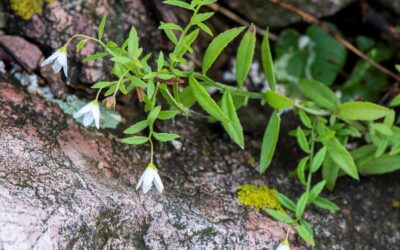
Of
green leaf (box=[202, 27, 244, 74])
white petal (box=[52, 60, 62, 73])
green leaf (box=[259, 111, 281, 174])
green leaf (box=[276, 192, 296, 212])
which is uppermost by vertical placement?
green leaf (box=[202, 27, 244, 74])

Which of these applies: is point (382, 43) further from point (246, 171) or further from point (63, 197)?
point (63, 197)

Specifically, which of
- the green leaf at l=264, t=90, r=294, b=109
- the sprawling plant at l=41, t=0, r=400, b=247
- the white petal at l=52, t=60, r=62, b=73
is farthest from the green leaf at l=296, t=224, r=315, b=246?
the white petal at l=52, t=60, r=62, b=73

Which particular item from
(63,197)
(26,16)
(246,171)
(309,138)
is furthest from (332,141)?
(26,16)

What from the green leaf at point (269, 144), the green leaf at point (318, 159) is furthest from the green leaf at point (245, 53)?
the green leaf at point (318, 159)

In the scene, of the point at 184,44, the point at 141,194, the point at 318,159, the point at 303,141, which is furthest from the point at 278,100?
the point at 141,194

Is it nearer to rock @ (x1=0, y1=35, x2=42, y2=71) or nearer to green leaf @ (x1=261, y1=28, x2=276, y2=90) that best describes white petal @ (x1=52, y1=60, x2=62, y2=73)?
rock @ (x1=0, y1=35, x2=42, y2=71)

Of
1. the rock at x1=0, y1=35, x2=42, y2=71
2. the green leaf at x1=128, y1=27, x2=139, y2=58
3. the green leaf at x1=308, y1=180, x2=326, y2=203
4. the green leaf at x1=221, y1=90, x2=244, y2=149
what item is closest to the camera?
the green leaf at x1=128, y1=27, x2=139, y2=58
